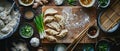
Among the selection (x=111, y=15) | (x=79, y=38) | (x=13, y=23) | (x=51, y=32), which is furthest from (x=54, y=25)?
(x=111, y=15)

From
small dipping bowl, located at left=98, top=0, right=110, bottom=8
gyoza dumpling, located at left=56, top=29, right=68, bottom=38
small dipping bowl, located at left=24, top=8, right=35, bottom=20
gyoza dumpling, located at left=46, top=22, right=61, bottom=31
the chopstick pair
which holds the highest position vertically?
small dipping bowl, located at left=98, top=0, right=110, bottom=8

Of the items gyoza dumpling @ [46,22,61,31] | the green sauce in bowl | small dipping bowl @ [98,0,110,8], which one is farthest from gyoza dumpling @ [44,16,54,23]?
small dipping bowl @ [98,0,110,8]

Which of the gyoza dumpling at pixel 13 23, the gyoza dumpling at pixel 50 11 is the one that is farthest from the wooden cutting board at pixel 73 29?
the gyoza dumpling at pixel 13 23

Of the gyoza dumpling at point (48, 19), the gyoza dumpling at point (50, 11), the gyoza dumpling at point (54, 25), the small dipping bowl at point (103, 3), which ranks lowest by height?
the gyoza dumpling at point (54, 25)

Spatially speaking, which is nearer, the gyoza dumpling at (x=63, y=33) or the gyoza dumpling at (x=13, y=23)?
the gyoza dumpling at (x=13, y=23)

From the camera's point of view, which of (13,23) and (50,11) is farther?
(50,11)

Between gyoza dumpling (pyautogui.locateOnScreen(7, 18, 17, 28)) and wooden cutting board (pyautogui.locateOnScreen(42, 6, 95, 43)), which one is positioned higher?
gyoza dumpling (pyautogui.locateOnScreen(7, 18, 17, 28))

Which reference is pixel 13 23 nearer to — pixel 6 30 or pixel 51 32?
pixel 6 30

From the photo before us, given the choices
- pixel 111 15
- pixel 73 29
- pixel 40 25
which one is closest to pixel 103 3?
pixel 111 15

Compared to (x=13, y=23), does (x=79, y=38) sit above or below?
below

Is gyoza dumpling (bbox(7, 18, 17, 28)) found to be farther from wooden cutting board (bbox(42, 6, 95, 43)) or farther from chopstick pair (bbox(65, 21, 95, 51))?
chopstick pair (bbox(65, 21, 95, 51))

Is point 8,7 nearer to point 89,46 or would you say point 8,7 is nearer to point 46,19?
point 46,19

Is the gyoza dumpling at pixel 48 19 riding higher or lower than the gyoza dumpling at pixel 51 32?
higher

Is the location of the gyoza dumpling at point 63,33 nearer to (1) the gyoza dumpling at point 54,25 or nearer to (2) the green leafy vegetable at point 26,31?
(1) the gyoza dumpling at point 54,25
